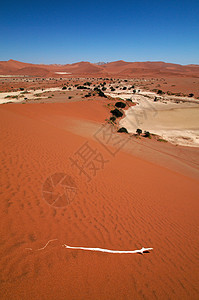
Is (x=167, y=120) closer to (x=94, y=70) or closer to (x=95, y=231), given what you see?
(x=95, y=231)

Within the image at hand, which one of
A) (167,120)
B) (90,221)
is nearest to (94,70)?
(167,120)

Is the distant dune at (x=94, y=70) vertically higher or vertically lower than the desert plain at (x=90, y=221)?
higher

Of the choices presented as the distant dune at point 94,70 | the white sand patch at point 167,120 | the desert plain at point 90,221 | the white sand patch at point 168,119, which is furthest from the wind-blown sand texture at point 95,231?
the distant dune at point 94,70

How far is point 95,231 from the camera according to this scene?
411 centimetres

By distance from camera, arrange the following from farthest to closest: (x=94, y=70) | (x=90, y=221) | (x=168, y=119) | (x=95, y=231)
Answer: (x=94, y=70) → (x=168, y=119) → (x=90, y=221) → (x=95, y=231)

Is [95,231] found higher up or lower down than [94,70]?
lower down

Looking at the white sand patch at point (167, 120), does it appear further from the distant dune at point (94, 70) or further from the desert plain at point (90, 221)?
the distant dune at point (94, 70)

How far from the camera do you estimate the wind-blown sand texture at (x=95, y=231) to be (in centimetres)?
288

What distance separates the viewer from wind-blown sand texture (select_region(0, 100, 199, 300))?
288 cm

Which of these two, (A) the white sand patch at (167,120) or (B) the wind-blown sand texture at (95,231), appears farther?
(A) the white sand patch at (167,120)

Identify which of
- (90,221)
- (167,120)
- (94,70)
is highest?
(94,70)

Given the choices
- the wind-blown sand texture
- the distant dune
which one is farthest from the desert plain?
the distant dune

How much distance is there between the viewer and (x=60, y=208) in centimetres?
464

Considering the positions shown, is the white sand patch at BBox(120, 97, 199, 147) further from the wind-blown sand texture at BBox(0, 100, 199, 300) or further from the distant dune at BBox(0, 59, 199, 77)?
the distant dune at BBox(0, 59, 199, 77)
